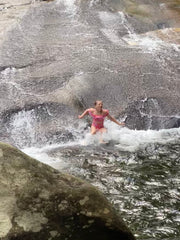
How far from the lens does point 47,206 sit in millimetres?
3771

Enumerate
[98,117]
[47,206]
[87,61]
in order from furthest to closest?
[87,61], [98,117], [47,206]

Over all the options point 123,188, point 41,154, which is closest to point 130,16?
point 41,154

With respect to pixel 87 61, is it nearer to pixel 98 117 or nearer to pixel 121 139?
pixel 98 117

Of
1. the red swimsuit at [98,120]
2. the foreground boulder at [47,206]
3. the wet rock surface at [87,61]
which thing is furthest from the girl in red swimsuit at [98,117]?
the foreground boulder at [47,206]

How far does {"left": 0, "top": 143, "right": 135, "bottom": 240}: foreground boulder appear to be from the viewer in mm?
3666

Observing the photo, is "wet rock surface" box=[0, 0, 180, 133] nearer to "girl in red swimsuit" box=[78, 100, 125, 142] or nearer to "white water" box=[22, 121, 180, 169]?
"white water" box=[22, 121, 180, 169]

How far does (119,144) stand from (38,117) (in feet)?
6.72

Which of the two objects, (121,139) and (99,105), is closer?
(99,105)

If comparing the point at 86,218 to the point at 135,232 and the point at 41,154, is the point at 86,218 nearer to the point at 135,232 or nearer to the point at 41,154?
the point at 135,232

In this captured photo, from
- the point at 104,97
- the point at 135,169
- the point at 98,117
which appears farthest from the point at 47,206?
the point at 104,97

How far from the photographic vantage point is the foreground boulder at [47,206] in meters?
3.67

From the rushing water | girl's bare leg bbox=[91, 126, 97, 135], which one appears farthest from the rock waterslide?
girl's bare leg bbox=[91, 126, 97, 135]

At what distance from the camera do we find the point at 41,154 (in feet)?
27.8

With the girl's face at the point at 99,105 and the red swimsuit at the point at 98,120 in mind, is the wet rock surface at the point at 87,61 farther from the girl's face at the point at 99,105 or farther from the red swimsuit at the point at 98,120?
the girl's face at the point at 99,105
